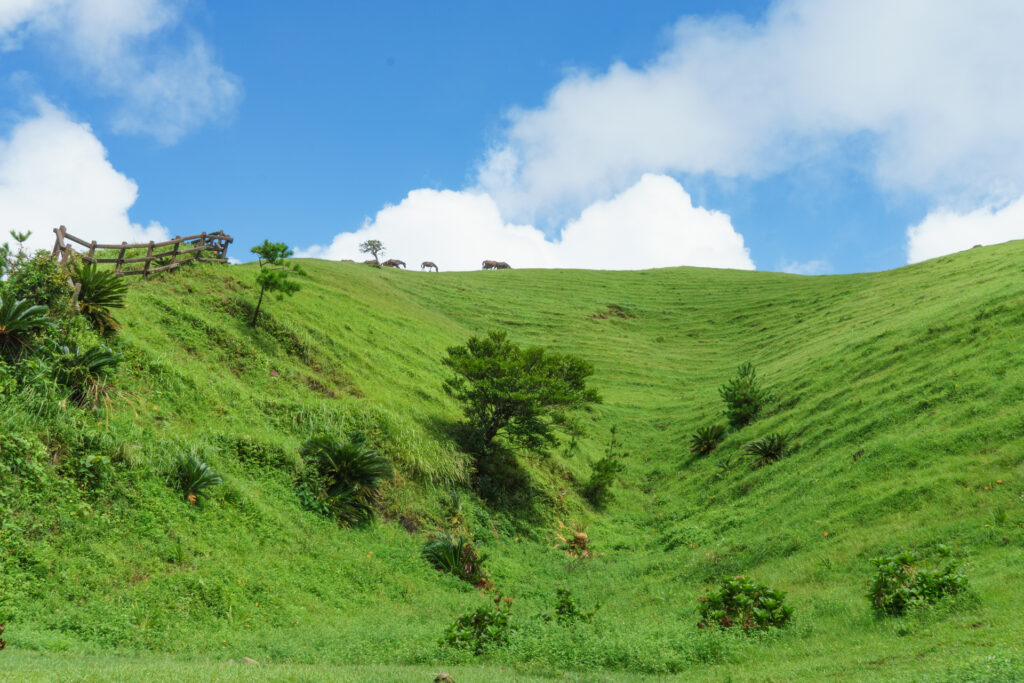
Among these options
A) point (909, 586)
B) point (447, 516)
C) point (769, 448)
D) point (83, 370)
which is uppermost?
point (769, 448)

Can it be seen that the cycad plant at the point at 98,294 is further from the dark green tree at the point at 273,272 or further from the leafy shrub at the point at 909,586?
the leafy shrub at the point at 909,586

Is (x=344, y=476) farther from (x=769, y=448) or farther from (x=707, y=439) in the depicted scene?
(x=707, y=439)

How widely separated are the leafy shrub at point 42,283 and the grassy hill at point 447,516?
74.4 inches

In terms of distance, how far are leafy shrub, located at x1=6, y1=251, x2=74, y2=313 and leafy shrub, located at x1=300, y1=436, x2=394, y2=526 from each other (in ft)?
23.8

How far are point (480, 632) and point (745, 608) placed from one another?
17.4 ft

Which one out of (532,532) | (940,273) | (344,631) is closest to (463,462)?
(532,532)

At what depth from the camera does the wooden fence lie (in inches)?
666

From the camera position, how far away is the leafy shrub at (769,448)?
22609mm

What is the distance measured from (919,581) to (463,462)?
14.0 metres

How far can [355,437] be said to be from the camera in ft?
58.7

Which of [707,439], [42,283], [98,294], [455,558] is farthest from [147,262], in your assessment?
[707,439]

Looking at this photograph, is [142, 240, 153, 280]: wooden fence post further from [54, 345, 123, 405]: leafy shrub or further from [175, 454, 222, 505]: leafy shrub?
[175, 454, 222, 505]: leafy shrub

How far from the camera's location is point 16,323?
13008 mm

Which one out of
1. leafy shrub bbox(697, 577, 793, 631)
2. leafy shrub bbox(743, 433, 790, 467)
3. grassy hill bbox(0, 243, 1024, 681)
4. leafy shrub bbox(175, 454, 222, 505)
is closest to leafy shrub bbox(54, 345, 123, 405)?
grassy hill bbox(0, 243, 1024, 681)
